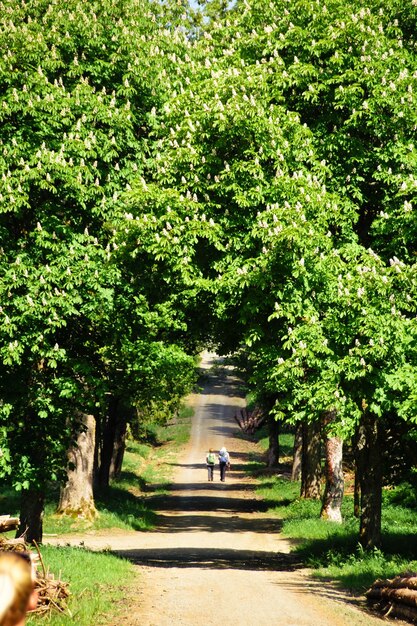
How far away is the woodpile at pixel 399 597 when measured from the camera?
11785 mm

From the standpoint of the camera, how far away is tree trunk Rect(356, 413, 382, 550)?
18.1 metres

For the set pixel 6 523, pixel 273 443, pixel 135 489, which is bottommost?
pixel 135 489

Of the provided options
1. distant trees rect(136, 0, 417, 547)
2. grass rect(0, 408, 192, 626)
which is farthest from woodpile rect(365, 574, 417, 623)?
grass rect(0, 408, 192, 626)

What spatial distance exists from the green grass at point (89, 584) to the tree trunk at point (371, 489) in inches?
226

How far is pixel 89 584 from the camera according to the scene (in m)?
13.4

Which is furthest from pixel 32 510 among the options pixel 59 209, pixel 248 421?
pixel 248 421

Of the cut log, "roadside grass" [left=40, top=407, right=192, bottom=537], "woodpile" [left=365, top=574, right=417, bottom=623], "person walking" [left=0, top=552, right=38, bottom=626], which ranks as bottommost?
"roadside grass" [left=40, top=407, right=192, bottom=537]

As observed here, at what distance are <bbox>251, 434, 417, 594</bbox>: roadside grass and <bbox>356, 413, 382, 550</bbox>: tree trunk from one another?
37cm

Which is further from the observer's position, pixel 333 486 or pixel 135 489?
pixel 135 489

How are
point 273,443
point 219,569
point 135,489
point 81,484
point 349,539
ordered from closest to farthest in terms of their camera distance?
point 219,569, point 349,539, point 81,484, point 135,489, point 273,443

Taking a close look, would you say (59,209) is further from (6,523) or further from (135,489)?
(135,489)

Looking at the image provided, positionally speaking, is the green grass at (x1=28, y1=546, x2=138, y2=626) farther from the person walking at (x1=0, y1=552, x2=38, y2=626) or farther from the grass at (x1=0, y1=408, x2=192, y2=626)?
the person walking at (x1=0, y1=552, x2=38, y2=626)

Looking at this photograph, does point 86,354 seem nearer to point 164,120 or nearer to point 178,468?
point 164,120

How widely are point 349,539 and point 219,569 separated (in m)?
4.39
